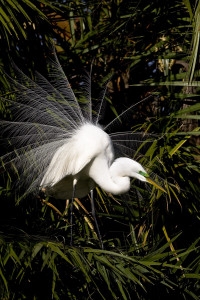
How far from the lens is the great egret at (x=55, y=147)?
8.33ft

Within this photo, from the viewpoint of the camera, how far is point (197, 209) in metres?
2.76

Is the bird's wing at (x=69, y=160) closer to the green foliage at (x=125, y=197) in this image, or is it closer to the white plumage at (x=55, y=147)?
the white plumage at (x=55, y=147)

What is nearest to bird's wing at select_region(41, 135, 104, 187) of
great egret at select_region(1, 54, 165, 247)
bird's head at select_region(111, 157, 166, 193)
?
great egret at select_region(1, 54, 165, 247)

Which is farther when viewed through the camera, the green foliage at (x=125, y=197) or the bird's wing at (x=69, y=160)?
the bird's wing at (x=69, y=160)

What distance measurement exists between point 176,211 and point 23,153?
1.02 meters

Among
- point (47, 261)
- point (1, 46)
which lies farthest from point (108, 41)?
point (47, 261)

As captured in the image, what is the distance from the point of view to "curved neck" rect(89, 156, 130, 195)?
102 inches

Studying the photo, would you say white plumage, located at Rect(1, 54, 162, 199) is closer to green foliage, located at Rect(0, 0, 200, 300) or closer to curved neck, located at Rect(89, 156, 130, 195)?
curved neck, located at Rect(89, 156, 130, 195)

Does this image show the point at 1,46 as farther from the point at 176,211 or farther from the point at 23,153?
the point at 176,211

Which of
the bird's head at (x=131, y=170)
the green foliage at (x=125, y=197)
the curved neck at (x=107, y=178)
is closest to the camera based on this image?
the green foliage at (x=125, y=197)

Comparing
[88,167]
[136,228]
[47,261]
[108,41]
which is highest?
[108,41]

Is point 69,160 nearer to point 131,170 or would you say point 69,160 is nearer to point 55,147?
point 55,147

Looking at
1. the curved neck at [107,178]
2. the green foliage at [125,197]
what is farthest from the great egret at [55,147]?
the green foliage at [125,197]

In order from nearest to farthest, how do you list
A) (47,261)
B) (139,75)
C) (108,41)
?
(47,261)
(108,41)
(139,75)
